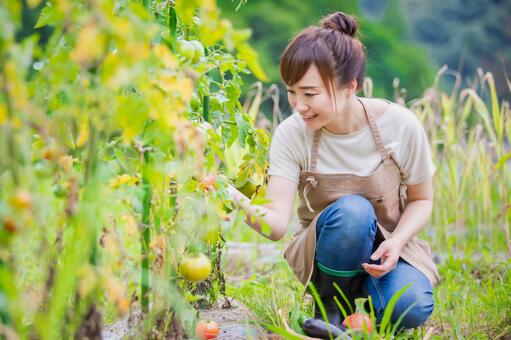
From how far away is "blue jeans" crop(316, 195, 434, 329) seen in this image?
1.90 metres

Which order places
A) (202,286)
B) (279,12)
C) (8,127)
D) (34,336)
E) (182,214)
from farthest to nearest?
(279,12) < (202,286) < (182,214) < (34,336) < (8,127)

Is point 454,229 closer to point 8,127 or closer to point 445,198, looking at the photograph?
point 445,198

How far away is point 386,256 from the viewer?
193 centimetres

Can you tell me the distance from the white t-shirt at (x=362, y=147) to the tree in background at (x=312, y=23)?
1311 cm

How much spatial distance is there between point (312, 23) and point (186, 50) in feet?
51.5

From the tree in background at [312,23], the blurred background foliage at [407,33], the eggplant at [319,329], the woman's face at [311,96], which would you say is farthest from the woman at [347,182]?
the tree in background at [312,23]

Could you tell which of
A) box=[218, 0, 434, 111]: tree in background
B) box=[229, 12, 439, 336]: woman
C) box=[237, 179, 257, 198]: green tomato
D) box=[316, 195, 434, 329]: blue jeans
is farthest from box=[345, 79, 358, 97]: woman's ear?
box=[218, 0, 434, 111]: tree in background

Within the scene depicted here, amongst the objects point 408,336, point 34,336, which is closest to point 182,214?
point 34,336

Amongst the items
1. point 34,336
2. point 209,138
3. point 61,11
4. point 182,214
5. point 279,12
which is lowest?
point 279,12

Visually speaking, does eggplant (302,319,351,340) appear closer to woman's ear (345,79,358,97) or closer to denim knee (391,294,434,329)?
denim knee (391,294,434,329)

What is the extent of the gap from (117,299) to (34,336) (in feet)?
0.83

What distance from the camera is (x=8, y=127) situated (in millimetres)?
898

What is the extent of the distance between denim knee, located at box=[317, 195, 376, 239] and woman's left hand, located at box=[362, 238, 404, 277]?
0.22 ft

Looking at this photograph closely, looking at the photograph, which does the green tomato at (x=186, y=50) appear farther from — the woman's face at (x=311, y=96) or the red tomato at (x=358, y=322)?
the red tomato at (x=358, y=322)
